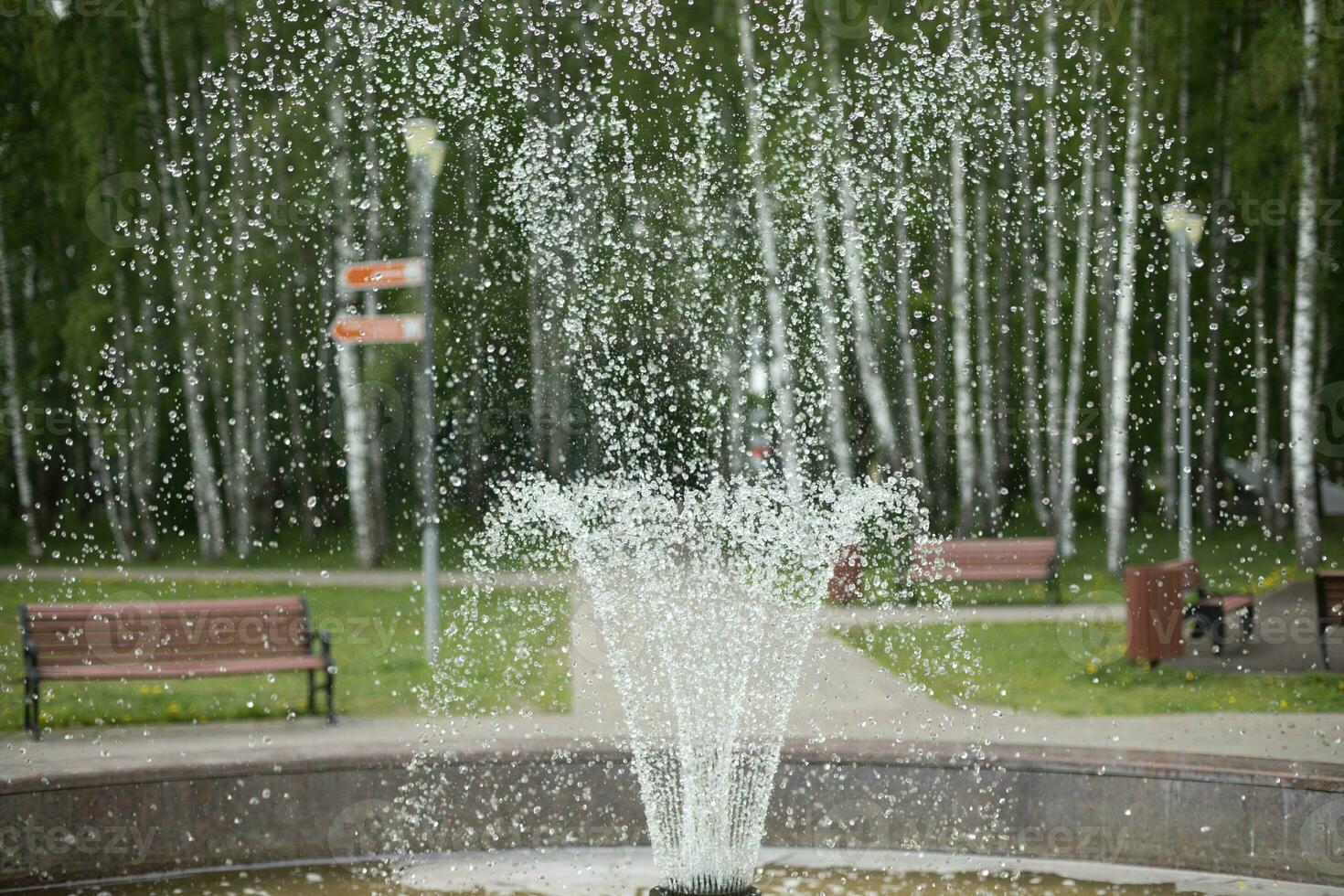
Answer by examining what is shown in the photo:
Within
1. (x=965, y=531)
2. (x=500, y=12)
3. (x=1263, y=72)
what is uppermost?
(x=500, y=12)

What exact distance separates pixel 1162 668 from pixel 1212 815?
5325 mm

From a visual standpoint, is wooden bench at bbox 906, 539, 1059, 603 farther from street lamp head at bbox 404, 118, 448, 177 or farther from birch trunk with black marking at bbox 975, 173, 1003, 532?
birch trunk with black marking at bbox 975, 173, 1003, 532

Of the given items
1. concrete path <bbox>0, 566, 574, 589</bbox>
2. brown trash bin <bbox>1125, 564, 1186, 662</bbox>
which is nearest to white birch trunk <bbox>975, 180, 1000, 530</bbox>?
concrete path <bbox>0, 566, 574, 589</bbox>

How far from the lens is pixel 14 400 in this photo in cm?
2430

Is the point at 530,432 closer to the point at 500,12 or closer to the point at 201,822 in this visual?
the point at 500,12

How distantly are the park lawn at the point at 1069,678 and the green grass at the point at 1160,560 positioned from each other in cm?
305

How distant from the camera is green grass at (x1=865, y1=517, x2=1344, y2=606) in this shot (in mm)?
16797

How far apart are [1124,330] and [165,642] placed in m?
11.4

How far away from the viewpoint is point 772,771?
611 cm

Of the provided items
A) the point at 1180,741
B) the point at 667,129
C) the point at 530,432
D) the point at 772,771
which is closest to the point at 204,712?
the point at 772,771

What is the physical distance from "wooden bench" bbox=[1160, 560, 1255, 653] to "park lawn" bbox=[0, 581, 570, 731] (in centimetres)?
446

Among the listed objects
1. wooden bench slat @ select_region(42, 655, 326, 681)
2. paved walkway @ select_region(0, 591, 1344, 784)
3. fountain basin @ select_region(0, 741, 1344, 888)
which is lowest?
paved walkway @ select_region(0, 591, 1344, 784)

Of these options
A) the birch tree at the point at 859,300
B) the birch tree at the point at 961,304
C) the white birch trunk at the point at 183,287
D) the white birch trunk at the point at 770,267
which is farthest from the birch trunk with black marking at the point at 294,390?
the birch tree at the point at 961,304

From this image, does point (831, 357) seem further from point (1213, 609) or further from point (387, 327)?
point (387, 327)
